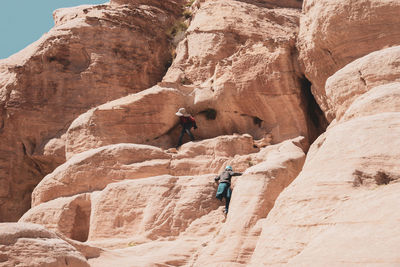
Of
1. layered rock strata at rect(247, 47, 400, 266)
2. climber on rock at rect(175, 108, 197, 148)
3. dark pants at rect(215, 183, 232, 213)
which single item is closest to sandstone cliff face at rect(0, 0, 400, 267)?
layered rock strata at rect(247, 47, 400, 266)

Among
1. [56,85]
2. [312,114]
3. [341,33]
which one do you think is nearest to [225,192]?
[341,33]

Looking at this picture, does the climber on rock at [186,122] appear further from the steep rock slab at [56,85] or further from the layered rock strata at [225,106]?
the steep rock slab at [56,85]

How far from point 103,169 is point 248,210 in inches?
260

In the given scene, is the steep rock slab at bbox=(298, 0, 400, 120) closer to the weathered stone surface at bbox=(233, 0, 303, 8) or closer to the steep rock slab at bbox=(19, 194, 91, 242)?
the steep rock slab at bbox=(19, 194, 91, 242)

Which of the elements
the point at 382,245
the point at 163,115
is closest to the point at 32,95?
the point at 163,115

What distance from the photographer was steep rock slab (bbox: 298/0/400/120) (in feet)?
56.7

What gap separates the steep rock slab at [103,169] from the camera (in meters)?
18.8

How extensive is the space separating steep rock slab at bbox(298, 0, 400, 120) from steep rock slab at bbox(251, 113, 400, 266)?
6.66m

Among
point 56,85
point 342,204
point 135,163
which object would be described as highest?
point 56,85

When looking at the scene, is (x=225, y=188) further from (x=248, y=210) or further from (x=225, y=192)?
(x=248, y=210)

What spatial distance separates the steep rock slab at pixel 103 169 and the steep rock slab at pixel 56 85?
6189mm

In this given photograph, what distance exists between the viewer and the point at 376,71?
46.0ft

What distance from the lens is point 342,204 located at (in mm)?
9875

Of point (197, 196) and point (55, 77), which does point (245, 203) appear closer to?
point (197, 196)
